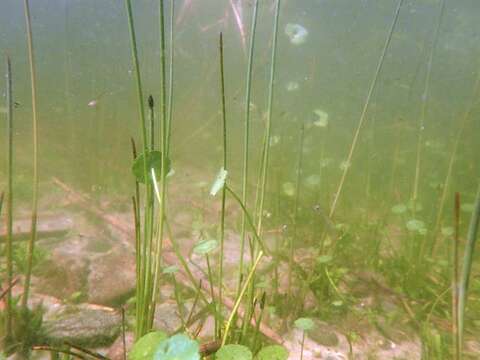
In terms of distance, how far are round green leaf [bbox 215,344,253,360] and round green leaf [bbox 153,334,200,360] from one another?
236 millimetres

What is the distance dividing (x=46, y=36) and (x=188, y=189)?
4287 centimetres

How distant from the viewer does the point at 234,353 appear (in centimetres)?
119

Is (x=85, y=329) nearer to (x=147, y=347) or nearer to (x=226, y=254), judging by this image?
(x=147, y=347)

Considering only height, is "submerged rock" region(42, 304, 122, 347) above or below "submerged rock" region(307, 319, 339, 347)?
above

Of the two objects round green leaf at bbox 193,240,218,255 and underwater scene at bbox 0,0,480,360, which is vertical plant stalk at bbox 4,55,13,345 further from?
round green leaf at bbox 193,240,218,255

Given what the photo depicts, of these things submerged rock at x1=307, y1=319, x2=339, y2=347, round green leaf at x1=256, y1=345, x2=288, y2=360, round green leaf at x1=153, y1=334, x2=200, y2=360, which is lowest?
submerged rock at x1=307, y1=319, x2=339, y2=347

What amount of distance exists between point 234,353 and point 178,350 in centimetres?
28

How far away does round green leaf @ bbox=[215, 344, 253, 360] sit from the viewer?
1.18 meters

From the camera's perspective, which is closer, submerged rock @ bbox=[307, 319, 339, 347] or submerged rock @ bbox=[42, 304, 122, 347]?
submerged rock @ bbox=[42, 304, 122, 347]

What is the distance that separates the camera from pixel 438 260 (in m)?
3.08

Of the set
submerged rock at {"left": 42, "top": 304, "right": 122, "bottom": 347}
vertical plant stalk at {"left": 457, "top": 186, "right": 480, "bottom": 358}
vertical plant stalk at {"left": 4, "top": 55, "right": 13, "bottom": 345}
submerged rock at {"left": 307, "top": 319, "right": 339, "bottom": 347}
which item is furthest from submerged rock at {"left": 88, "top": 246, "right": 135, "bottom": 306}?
vertical plant stalk at {"left": 457, "top": 186, "right": 480, "bottom": 358}

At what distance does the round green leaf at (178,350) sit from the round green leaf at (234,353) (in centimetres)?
24

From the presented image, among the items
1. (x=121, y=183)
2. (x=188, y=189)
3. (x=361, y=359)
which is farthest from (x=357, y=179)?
(x=361, y=359)

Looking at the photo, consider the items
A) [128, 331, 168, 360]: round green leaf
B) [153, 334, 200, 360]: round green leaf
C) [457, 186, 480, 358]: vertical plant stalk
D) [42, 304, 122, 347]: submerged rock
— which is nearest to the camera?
[457, 186, 480, 358]: vertical plant stalk
